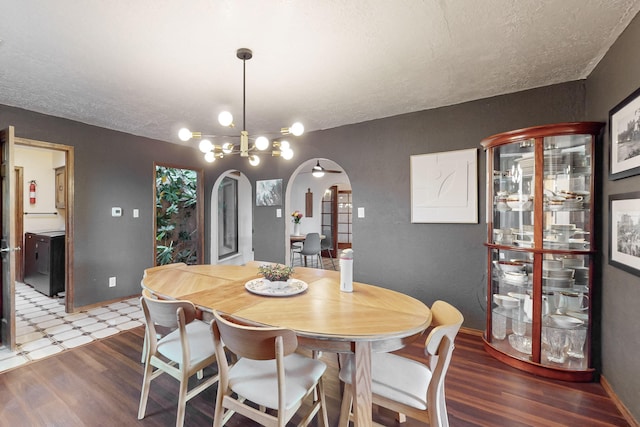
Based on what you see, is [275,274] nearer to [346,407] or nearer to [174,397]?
[346,407]

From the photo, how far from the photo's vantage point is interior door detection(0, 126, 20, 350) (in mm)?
2484

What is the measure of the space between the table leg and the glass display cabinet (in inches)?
66.2

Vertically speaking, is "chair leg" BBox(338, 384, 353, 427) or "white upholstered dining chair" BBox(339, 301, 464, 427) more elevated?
"white upholstered dining chair" BBox(339, 301, 464, 427)

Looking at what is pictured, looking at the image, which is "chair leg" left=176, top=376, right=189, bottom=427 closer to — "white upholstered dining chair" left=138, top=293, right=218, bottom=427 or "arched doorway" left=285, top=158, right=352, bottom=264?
"white upholstered dining chair" left=138, top=293, right=218, bottom=427

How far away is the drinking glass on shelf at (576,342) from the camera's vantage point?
2.19 metres

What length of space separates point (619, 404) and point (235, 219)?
6078 mm

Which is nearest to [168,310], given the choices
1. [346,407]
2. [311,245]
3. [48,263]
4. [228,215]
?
[346,407]

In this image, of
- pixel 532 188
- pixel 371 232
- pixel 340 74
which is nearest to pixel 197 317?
pixel 340 74

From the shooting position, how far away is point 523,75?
237 cm

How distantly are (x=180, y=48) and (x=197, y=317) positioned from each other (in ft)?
5.79

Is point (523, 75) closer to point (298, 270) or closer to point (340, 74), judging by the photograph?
point (340, 74)

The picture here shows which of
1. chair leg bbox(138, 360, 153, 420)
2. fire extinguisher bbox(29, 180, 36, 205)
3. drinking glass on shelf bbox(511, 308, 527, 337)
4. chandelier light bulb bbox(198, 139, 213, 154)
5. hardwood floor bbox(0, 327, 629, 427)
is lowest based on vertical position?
hardwood floor bbox(0, 327, 629, 427)

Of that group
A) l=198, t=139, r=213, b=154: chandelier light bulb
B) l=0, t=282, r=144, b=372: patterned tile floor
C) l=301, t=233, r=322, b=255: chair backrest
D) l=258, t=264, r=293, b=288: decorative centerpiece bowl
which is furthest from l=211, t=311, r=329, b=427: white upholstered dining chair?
l=301, t=233, r=322, b=255: chair backrest

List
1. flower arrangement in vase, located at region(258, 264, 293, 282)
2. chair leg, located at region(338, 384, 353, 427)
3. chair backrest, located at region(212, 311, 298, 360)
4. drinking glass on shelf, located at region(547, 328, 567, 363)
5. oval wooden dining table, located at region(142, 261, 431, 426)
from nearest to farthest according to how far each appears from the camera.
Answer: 1. chair backrest, located at region(212, 311, 298, 360)
2. oval wooden dining table, located at region(142, 261, 431, 426)
3. chair leg, located at region(338, 384, 353, 427)
4. flower arrangement in vase, located at region(258, 264, 293, 282)
5. drinking glass on shelf, located at region(547, 328, 567, 363)
